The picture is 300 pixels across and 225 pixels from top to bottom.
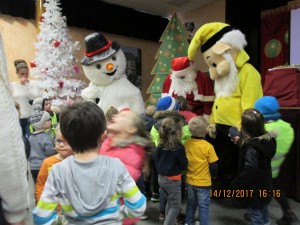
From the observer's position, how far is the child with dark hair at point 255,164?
94.0 inches

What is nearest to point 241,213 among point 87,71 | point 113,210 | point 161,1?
point 113,210

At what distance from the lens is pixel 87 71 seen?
4.33 meters

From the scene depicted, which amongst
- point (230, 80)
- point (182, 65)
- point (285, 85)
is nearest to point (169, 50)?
point (182, 65)

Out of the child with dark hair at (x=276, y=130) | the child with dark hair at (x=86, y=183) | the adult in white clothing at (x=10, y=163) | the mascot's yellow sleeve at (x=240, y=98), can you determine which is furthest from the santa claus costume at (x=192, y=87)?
the adult in white clothing at (x=10, y=163)

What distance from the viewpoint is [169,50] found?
588 centimetres

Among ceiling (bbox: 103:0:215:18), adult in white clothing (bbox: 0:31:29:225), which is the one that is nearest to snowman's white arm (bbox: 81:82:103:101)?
ceiling (bbox: 103:0:215:18)

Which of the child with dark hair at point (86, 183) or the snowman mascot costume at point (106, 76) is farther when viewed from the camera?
the snowman mascot costume at point (106, 76)

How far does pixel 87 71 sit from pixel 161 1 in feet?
10.00

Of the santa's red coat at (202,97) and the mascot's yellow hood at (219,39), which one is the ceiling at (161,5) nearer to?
the santa's red coat at (202,97)

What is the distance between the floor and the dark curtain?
10.0 feet

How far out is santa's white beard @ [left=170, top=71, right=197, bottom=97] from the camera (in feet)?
13.0

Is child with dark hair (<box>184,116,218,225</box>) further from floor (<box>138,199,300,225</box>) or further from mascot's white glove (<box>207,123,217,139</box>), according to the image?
mascot's white glove (<box>207,123,217,139</box>)

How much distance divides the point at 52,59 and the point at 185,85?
2.72 meters

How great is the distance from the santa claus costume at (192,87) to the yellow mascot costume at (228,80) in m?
0.24
